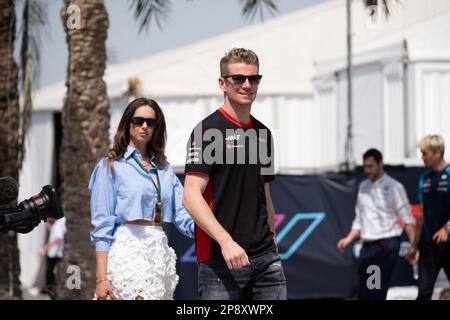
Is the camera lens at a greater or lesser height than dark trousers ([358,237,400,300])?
greater

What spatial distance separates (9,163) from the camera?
11758mm

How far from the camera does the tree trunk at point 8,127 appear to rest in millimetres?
11656

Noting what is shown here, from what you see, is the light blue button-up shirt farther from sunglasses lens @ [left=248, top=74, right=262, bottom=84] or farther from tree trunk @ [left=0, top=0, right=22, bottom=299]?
tree trunk @ [left=0, top=0, right=22, bottom=299]

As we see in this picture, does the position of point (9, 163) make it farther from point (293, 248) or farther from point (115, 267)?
point (115, 267)

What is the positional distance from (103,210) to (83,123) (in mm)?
5703

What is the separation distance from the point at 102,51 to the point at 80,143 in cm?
108

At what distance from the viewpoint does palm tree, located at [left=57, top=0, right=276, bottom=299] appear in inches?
450

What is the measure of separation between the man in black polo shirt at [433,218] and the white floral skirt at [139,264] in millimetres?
4161

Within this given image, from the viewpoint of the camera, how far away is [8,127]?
11734 millimetres

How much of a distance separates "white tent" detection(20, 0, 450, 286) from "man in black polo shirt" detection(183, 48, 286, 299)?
794 cm

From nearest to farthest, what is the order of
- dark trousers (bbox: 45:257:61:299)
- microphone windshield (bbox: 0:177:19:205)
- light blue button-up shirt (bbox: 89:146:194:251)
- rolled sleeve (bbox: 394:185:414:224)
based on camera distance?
microphone windshield (bbox: 0:177:19:205), light blue button-up shirt (bbox: 89:146:194:251), rolled sleeve (bbox: 394:185:414:224), dark trousers (bbox: 45:257:61:299)

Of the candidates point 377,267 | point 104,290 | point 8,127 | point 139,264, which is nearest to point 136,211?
point 139,264

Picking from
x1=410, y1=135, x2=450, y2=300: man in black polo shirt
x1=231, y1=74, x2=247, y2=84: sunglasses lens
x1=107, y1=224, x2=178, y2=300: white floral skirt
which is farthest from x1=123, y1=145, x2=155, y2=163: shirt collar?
x1=410, y1=135, x2=450, y2=300: man in black polo shirt
